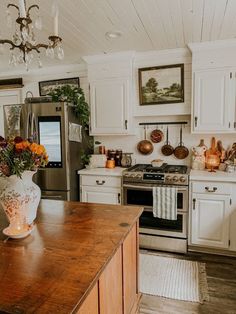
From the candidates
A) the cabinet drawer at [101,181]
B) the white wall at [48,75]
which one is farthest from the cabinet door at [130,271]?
the white wall at [48,75]

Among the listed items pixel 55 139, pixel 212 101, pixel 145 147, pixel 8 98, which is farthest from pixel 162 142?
pixel 8 98

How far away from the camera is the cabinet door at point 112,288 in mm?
1209

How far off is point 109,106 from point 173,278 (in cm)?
220

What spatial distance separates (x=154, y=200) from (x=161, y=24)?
185cm

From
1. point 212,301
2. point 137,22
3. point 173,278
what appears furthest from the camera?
point 173,278

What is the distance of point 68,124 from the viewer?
3160 mm

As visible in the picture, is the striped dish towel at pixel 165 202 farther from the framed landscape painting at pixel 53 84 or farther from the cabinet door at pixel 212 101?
the framed landscape painting at pixel 53 84

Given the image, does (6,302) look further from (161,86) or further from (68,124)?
(161,86)

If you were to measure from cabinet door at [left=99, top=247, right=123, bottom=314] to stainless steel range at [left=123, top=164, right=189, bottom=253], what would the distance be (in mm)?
1560

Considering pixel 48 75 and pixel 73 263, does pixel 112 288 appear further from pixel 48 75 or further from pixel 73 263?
pixel 48 75

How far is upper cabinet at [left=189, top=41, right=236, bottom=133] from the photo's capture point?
9.58 ft

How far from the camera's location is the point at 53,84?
13.1 ft

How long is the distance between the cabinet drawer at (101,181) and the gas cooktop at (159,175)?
14 cm

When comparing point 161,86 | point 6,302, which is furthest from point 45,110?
point 6,302
